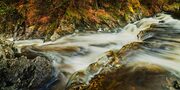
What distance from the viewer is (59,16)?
11.5 m

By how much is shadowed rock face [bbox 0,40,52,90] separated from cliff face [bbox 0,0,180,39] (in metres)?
3.67

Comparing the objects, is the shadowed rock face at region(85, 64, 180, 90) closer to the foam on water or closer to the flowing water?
the flowing water

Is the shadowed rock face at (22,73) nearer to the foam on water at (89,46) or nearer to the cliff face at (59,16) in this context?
the foam on water at (89,46)

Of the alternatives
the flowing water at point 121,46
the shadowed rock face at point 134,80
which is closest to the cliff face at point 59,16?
the flowing water at point 121,46

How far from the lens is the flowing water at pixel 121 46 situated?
8.08 meters

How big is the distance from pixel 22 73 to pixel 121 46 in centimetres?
426

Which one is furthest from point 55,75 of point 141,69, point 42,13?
point 42,13

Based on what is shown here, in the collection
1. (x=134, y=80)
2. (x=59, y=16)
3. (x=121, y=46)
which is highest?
(x=59, y=16)

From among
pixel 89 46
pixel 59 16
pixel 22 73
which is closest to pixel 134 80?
pixel 22 73

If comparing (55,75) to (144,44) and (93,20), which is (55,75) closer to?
(144,44)

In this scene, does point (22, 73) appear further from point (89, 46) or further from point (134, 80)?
point (89, 46)

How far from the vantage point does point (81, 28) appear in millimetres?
11406

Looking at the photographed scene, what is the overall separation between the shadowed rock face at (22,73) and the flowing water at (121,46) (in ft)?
1.74

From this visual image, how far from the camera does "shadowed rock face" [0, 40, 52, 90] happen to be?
22.1 ft
